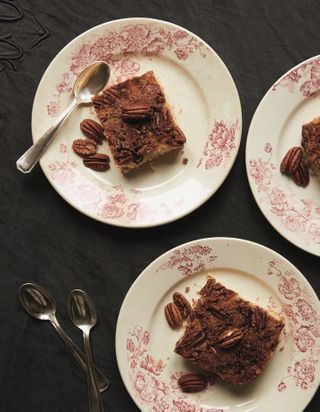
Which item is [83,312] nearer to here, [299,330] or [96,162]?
[96,162]

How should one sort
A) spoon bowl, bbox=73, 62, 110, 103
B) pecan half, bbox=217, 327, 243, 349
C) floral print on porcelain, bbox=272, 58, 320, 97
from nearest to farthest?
pecan half, bbox=217, 327, 243, 349 < floral print on porcelain, bbox=272, 58, 320, 97 < spoon bowl, bbox=73, 62, 110, 103

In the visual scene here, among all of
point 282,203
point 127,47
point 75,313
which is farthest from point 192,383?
point 127,47

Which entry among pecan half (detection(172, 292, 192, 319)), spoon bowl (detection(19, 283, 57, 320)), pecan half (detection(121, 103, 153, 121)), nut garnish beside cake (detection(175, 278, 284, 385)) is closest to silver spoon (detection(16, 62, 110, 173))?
pecan half (detection(121, 103, 153, 121))

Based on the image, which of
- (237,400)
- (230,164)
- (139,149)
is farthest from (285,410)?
(139,149)

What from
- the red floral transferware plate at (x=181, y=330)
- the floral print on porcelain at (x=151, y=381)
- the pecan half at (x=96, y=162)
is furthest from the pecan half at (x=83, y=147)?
the floral print on porcelain at (x=151, y=381)

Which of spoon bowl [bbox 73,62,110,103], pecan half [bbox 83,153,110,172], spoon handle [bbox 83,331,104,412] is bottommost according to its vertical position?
spoon handle [bbox 83,331,104,412]

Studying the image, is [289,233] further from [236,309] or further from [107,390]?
[107,390]

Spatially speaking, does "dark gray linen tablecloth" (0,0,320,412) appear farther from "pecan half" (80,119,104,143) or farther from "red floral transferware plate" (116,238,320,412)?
"pecan half" (80,119,104,143)
